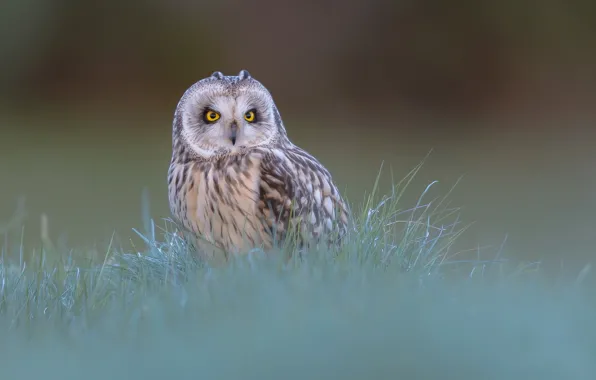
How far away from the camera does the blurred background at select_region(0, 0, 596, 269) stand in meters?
16.1

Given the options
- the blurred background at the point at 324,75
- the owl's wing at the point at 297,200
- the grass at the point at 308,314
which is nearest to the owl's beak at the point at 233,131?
the owl's wing at the point at 297,200

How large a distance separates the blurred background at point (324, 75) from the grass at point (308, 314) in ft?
34.0

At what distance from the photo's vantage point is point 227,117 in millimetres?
4141

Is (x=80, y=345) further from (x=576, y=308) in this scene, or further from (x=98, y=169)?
(x=98, y=169)

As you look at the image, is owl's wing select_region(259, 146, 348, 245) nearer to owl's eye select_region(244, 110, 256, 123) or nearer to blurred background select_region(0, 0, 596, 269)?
owl's eye select_region(244, 110, 256, 123)

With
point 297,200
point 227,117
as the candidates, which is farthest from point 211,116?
point 297,200

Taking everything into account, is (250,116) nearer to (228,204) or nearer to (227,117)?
(227,117)

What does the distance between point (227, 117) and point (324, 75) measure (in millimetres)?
13690

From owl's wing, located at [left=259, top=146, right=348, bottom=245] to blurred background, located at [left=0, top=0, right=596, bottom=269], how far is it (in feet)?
32.8

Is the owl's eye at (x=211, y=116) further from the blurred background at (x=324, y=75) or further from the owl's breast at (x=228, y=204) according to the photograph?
the blurred background at (x=324, y=75)

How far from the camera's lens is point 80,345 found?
2832mm

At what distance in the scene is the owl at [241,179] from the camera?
3963 millimetres

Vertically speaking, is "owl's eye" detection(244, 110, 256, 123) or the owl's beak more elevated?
"owl's eye" detection(244, 110, 256, 123)

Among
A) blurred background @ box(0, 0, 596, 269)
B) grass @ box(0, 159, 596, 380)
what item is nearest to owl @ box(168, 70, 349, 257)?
grass @ box(0, 159, 596, 380)
